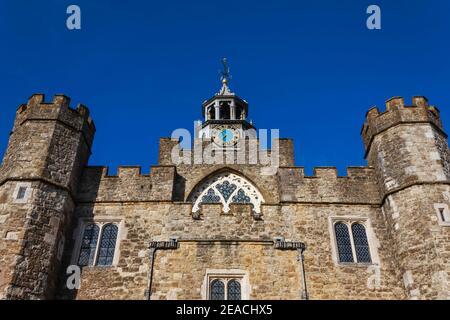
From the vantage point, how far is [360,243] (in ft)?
42.8

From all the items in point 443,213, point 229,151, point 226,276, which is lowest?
point 226,276

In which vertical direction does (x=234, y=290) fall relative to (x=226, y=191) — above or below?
below

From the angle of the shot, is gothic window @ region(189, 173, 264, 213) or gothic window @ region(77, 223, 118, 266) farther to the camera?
gothic window @ region(189, 173, 264, 213)

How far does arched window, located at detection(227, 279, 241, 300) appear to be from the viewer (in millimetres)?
11906

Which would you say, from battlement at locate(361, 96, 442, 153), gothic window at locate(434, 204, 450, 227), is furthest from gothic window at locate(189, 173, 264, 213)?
gothic window at locate(434, 204, 450, 227)

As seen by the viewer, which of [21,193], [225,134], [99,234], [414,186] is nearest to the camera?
[21,193]

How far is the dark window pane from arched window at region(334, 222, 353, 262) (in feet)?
9.71

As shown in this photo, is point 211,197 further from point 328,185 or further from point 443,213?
point 443,213

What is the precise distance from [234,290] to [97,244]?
4.14 m

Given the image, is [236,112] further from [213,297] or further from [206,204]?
[213,297]

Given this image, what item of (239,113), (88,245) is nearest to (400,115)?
(88,245)

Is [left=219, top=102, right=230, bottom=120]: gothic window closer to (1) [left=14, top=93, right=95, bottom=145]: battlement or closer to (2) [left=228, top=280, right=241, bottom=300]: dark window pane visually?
(1) [left=14, top=93, right=95, bottom=145]: battlement

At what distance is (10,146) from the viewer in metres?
Answer: 13.9
